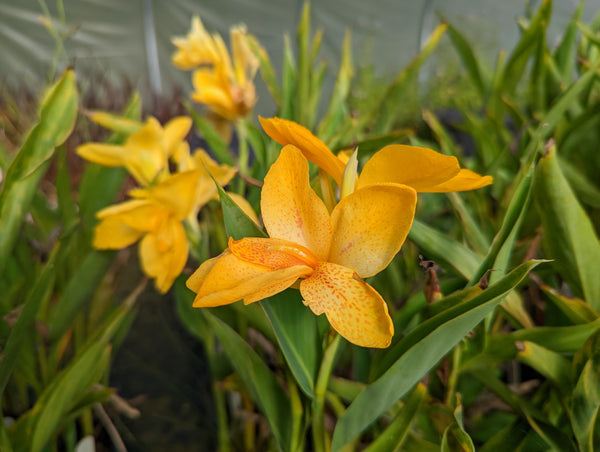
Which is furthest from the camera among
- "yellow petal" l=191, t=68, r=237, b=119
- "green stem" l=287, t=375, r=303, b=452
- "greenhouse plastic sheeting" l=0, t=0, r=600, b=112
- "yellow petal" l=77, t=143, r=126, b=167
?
"greenhouse plastic sheeting" l=0, t=0, r=600, b=112

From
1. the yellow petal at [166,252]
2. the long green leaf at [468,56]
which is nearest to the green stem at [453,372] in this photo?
the yellow petal at [166,252]

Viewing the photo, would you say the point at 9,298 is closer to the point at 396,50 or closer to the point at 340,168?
the point at 340,168

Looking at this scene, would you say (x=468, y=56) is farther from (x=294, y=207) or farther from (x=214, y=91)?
(x=294, y=207)

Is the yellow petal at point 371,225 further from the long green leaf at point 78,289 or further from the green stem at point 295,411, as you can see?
the long green leaf at point 78,289

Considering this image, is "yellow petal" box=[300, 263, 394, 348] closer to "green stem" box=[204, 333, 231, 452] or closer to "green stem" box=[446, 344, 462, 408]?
"green stem" box=[446, 344, 462, 408]

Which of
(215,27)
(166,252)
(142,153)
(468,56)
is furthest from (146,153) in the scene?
(215,27)

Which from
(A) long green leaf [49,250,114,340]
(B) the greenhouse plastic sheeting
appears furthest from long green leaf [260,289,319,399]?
(B) the greenhouse plastic sheeting
